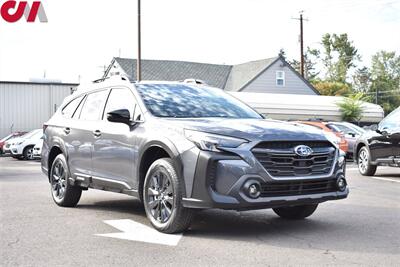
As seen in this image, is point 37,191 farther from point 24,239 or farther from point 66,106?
point 24,239

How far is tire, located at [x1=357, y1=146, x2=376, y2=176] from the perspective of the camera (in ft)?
45.8

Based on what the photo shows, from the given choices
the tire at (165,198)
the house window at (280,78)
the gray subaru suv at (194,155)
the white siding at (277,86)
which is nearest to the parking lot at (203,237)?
the tire at (165,198)

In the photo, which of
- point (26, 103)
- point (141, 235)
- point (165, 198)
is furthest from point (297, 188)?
point (26, 103)

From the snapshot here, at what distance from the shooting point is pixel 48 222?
731cm

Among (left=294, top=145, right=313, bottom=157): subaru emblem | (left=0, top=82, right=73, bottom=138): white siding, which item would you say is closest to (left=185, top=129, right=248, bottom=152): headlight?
(left=294, top=145, right=313, bottom=157): subaru emblem

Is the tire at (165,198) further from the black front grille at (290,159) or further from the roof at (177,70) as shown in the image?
the roof at (177,70)

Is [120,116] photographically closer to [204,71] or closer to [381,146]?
[381,146]

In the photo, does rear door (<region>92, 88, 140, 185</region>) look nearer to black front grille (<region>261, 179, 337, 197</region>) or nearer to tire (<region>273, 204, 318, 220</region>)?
black front grille (<region>261, 179, 337, 197</region>)

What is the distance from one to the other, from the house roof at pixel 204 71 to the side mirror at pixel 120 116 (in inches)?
1317

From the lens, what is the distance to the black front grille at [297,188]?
6023 mm

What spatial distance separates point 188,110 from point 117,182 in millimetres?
1258

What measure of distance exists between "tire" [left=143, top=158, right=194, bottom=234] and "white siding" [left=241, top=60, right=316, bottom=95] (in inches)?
1373

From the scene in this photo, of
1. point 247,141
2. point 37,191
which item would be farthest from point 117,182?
point 37,191

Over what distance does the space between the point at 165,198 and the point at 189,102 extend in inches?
58.1
